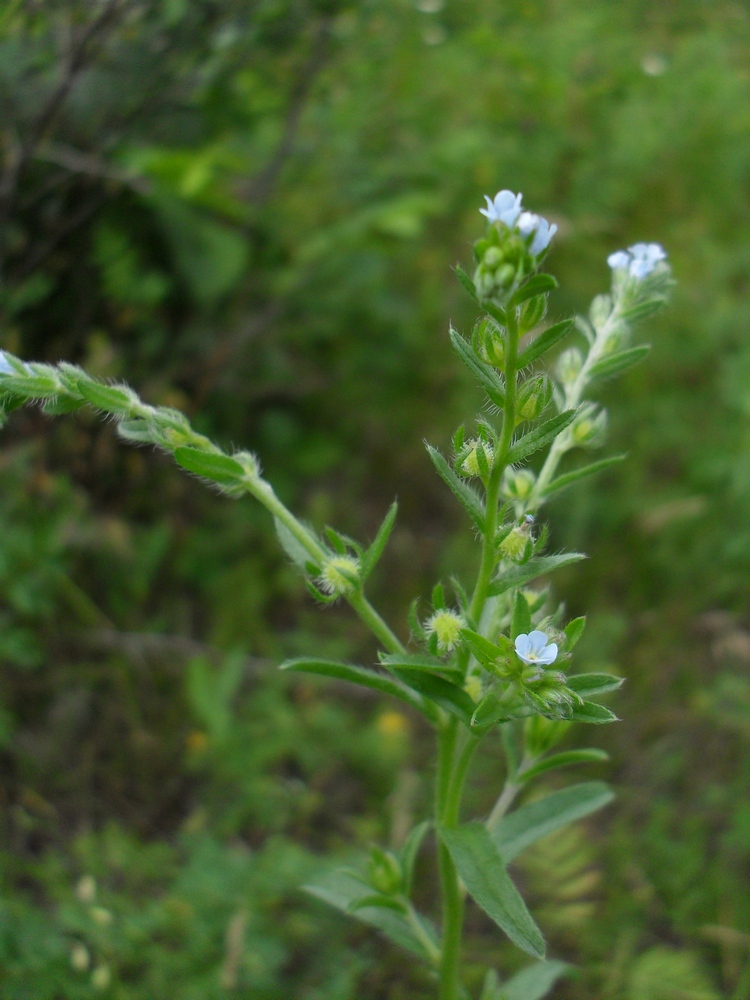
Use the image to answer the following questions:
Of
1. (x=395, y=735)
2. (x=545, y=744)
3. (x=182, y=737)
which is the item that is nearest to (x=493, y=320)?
(x=545, y=744)

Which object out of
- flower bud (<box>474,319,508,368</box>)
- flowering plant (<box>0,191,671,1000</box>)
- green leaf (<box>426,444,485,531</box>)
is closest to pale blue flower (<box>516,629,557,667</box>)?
flowering plant (<box>0,191,671,1000</box>)

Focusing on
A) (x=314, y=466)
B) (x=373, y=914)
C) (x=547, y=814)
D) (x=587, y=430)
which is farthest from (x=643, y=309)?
(x=314, y=466)

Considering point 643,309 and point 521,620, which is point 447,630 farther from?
point 643,309

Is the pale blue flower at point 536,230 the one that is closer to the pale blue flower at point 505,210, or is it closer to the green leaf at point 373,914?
the pale blue flower at point 505,210

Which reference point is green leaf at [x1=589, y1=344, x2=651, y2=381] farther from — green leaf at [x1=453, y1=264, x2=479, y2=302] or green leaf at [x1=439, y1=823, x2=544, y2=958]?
green leaf at [x1=439, y1=823, x2=544, y2=958]

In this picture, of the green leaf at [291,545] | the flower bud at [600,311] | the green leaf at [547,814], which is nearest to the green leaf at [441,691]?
the green leaf at [291,545]

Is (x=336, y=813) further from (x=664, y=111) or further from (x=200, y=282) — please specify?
(x=664, y=111)
